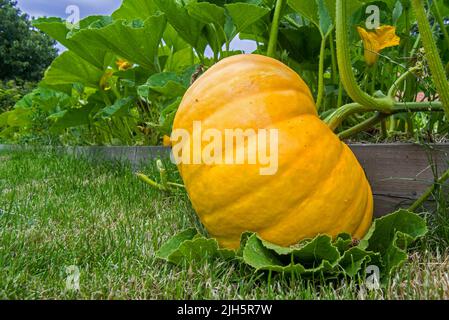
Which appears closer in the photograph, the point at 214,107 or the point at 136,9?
the point at 214,107

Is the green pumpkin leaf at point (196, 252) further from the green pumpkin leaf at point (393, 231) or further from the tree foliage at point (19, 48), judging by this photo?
the tree foliage at point (19, 48)

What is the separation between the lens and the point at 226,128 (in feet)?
3.28

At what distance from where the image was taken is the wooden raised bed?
1207mm

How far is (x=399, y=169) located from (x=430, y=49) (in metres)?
0.40

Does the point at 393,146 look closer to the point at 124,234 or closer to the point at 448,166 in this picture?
the point at 448,166

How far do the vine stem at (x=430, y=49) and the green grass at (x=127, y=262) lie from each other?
1.09 feet

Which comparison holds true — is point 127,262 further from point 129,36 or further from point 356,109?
point 129,36

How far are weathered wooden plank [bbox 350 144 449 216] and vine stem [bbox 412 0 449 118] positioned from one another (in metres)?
0.26

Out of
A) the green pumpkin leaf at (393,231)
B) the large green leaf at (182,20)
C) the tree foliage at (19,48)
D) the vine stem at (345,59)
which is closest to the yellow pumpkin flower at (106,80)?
the large green leaf at (182,20)

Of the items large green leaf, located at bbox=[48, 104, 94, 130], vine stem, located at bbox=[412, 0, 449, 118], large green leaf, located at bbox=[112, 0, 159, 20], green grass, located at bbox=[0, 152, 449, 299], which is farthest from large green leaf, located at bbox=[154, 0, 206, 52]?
large green leaf, located at bbox=[48, 104, 94, 130]

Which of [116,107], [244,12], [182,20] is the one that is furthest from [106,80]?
[244,12]

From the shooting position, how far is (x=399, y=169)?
4.09 feet

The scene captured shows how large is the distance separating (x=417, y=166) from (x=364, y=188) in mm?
262

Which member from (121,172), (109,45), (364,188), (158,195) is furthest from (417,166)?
(121,172)
